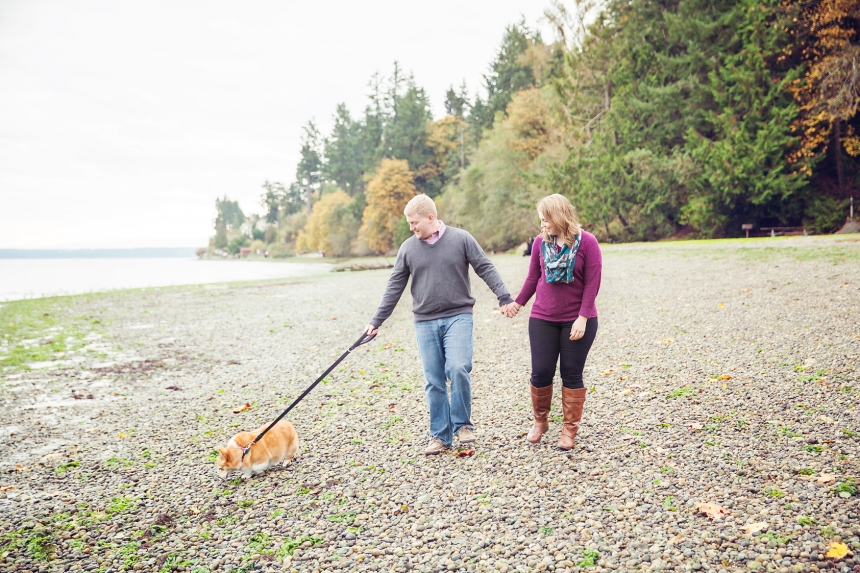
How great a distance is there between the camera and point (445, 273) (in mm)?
4273

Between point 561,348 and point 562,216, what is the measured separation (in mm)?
1028

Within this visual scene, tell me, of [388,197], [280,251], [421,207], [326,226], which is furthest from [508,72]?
[421,207]

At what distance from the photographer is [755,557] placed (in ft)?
9.16

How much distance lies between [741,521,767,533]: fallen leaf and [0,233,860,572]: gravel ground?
0.06 feet

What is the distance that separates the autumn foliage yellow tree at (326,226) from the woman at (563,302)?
2496 inches

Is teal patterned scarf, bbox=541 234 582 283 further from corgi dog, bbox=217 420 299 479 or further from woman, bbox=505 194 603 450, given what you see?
corgi dog, bbox=217 420 299 479

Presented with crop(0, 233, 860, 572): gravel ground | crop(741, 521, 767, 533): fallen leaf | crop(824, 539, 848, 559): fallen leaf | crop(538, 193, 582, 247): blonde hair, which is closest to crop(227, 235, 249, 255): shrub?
crop(0, 233, 860, 572): gravel ground

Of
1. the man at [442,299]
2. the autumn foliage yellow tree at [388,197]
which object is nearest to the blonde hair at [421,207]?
the man at [442,299]

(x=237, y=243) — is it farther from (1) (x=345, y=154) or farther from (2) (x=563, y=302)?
(2) (x=563, y=302)

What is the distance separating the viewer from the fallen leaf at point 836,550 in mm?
2725

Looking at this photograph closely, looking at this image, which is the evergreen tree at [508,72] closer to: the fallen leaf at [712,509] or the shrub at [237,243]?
the fallen leaf at [712,509]

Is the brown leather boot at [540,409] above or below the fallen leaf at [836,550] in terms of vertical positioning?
above

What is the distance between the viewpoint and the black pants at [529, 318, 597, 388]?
4160 mm

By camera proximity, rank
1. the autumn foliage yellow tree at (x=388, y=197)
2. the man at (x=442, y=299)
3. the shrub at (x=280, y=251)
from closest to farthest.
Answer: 1. the man at (x=442, y=299)
2. the autumn foliage yellow tree at (x=388, y=197)
3. the shrub at (x=280, y=251)
